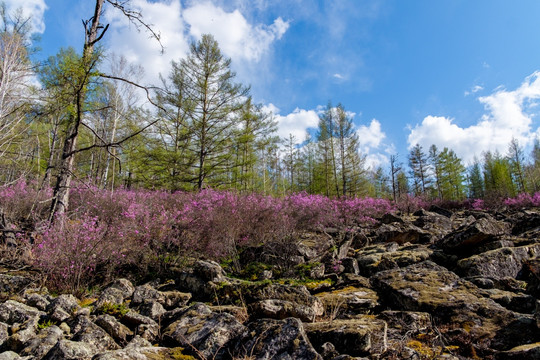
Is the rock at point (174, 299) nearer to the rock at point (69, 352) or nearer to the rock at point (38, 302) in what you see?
the rock at point (38, 302)

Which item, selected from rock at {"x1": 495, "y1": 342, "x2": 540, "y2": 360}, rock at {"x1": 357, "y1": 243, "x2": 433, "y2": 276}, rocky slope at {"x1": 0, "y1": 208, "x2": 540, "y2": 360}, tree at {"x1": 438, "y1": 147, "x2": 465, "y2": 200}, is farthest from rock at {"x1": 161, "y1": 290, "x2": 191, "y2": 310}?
tree at {"x1": 438, "y1": 147, "x2": 465, "y2": 200}

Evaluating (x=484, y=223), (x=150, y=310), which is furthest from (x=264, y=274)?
(x=484, y=223)

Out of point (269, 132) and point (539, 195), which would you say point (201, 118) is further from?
point (539, 195)

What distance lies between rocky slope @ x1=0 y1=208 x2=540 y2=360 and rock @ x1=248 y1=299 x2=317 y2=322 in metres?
0.01

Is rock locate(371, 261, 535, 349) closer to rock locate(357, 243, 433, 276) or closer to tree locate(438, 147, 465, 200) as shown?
rock locate(357, 243, 433, 276)

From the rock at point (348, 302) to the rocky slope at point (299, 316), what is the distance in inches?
0.5

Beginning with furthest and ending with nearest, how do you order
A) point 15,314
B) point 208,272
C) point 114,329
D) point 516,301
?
point 208,272 < point 516,301 < point 15,314 < point 114,329

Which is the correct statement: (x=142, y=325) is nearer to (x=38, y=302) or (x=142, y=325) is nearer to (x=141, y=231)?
(x=38, y=302)

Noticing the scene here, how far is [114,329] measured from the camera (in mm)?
2443

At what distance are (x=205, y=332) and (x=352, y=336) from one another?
3.94 ft

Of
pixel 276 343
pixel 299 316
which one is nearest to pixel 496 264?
pixel 299 316

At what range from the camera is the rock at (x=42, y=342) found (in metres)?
1.98

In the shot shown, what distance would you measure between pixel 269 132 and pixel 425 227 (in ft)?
32.7

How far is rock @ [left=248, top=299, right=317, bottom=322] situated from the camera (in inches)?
105
